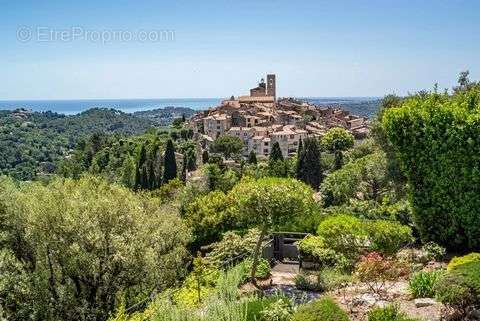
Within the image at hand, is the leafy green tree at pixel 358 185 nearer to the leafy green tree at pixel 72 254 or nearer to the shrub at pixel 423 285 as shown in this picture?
the leafy green tree at pixel 72 254

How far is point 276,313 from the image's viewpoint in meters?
8.16

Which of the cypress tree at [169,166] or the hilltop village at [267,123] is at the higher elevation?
the hilltop village at [267,123]

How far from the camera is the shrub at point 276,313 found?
26.5ft

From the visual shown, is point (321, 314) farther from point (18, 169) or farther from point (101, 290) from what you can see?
point (18, 169)

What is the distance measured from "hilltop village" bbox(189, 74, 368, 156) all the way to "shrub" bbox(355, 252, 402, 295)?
78751 mm

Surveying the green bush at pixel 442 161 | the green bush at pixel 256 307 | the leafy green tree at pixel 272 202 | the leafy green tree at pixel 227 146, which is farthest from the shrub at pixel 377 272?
the leafy green tree at pixel 227 146

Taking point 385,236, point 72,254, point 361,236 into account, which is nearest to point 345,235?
point 361,236

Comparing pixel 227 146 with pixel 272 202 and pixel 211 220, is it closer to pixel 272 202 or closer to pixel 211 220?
pixel 211 220

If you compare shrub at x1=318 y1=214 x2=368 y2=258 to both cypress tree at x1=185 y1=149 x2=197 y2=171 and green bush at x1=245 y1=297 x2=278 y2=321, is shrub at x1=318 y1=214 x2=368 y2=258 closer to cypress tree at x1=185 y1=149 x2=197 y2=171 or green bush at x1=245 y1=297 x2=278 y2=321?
green bush at x1=245 y1=297 x2=278 y2=321

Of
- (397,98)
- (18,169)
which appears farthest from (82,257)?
(18,169)

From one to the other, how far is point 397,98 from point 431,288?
2177cm

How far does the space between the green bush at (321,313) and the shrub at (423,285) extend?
9.64 feet

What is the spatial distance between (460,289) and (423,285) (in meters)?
2.05

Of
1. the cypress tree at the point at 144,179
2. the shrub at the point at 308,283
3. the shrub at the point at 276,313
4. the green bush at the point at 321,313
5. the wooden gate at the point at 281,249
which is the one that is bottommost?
the cypress tree at the point at 144,179
